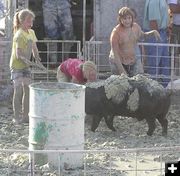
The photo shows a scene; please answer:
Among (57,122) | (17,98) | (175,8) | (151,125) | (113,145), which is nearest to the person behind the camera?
(57,122)

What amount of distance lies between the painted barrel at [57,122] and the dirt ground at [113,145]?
15 cm

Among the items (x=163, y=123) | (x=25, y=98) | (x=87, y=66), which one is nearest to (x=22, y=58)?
(x=25, y=98)

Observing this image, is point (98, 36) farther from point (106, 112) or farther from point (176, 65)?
point (106, 112)

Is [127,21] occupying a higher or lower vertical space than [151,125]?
higher

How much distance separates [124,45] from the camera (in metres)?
9.09

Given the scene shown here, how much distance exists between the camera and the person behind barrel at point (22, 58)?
27.7 feet

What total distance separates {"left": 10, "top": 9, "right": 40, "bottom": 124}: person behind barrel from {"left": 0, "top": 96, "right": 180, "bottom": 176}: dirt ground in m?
0.28

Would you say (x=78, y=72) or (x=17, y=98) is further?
(x=17, y=98)

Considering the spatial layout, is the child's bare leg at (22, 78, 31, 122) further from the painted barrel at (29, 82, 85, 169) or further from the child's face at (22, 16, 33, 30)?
the painted barrel at (29, 82, 85, 169)

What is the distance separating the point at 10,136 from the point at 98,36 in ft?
12.1

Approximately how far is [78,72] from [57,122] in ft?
7.44

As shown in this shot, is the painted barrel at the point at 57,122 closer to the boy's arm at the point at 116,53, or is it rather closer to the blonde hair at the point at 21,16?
the blonde hair at the point at 21,16

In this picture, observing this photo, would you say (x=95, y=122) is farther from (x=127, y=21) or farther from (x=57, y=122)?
(x=57, y=122)

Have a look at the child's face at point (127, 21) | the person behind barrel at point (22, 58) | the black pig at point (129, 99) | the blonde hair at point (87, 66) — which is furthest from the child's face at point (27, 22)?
the child's face at point (127, 21)
